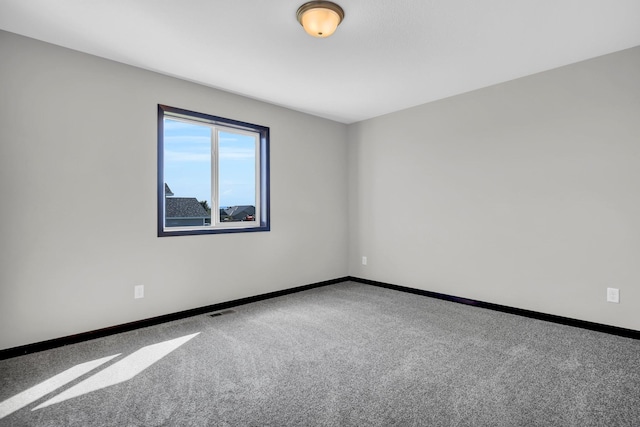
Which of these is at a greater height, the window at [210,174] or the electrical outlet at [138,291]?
the window at [210,174]

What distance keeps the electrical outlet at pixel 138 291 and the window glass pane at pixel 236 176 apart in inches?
43.4

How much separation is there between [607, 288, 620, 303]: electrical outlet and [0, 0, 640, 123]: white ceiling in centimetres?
203

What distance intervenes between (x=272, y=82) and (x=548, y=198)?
2.97 m

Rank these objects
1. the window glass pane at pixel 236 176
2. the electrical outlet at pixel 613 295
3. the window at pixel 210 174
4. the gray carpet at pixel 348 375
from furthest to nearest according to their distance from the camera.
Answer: the window glass pane at pixel 236 176 < the window at pixel 210 174 < the electrical outlet at pixel 613 295 < the gray carpet at pixel 348 375

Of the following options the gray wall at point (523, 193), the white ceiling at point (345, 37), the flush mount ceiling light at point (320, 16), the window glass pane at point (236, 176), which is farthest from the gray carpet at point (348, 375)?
the white ceiling at point (345, 37)

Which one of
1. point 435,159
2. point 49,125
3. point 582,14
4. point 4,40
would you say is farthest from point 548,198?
point 4,40

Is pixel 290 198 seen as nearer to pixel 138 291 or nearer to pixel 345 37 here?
pixel 138 291

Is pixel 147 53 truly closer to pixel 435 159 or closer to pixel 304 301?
pixel 304 301

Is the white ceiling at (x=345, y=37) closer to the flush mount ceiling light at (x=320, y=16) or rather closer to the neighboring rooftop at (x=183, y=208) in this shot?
the flush mount ceiling light at (x=320, y=16)

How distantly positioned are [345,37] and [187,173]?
2.09 metres

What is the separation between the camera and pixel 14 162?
2.47m

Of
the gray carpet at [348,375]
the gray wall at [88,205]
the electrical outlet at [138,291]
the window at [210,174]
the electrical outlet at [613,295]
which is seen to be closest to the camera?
the gray carpet at [348,375]

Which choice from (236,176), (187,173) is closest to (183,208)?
(187,173)

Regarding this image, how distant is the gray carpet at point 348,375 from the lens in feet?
5.64
